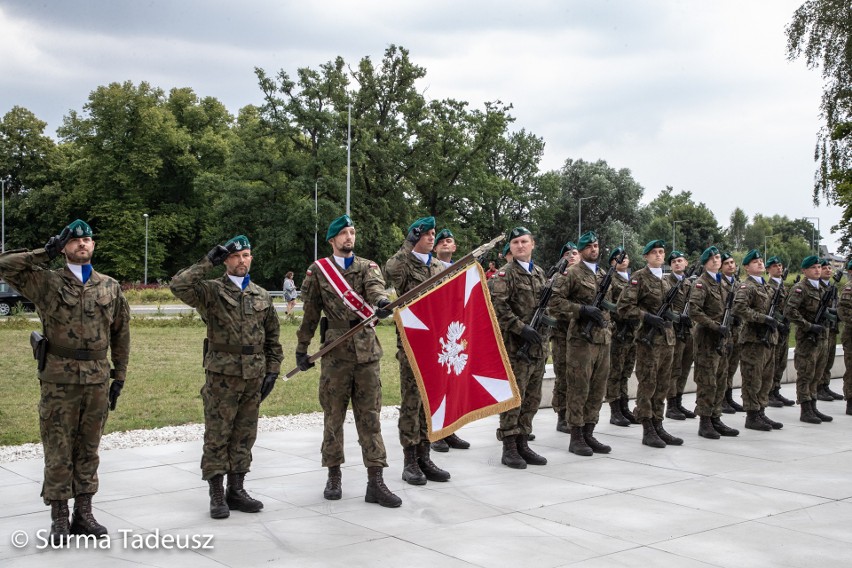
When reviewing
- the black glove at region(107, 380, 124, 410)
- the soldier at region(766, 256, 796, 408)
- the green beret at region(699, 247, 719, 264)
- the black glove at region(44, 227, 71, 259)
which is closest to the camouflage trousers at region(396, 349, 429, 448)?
the black glove at region(107, 380, 124, 410)

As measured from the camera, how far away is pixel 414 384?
822 centimetres

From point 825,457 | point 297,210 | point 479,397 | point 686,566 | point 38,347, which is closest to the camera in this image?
point 686,566

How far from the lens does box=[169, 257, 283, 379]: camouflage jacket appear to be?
673 cm

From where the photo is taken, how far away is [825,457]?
930 centimetres

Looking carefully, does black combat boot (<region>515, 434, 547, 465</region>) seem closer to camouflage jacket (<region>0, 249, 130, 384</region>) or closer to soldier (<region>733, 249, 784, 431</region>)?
soldier (<region>733, 249, 784, 431</region>)

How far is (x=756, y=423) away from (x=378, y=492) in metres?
5.85

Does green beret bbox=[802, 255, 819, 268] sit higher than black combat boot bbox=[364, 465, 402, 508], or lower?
higher

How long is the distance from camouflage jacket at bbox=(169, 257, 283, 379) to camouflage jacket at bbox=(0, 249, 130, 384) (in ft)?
1.94

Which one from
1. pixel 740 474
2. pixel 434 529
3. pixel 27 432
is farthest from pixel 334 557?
pixel 27 432

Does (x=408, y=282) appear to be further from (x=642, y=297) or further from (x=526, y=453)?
(x=642, y=297)

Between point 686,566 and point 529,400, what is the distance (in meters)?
3.38

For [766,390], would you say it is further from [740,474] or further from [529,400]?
[529,400]

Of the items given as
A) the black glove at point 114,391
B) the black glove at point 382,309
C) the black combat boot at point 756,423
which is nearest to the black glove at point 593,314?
the black glove at point 382,309

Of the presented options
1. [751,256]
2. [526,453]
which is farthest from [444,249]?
[751,256]
